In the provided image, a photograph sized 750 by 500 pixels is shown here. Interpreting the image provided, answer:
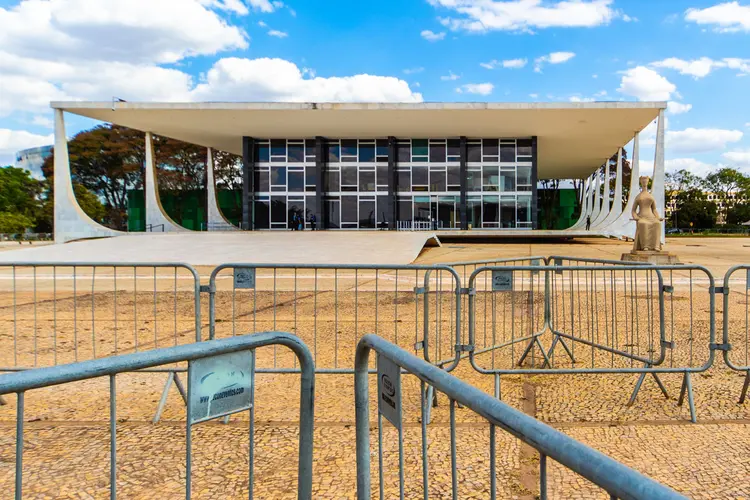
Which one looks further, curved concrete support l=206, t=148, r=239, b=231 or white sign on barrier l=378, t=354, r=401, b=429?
curved concrete support l=206, t=148, r=239, b=231

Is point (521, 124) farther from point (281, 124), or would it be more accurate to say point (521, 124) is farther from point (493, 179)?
point (281, 124)

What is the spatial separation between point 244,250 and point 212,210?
21.3m

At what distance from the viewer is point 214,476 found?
3229 mm

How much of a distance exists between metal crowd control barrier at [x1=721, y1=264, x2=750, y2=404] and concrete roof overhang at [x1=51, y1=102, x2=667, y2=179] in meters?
19.5

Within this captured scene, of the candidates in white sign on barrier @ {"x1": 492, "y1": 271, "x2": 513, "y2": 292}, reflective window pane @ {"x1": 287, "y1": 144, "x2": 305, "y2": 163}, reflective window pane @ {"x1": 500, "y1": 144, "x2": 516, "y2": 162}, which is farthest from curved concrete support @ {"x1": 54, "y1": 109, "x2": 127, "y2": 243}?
white sign on barrier @ {"x1": 492, "y1": 271, "x2": 513, "y2": 292}

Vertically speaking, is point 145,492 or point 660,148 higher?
point 660,148

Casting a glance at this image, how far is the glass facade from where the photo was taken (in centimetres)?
3556

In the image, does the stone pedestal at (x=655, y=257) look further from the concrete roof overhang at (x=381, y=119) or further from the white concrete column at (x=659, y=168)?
the white concrete column at (x=659, y=168)

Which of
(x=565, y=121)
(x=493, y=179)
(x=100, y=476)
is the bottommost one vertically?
(x=100, y=476)

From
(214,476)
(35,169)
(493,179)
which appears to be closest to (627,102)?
(493,179)

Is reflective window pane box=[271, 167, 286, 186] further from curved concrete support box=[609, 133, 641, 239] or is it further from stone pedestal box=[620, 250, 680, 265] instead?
stone pedestal box=[620, 250, 680, 265]

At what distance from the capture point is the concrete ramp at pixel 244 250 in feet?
69.4

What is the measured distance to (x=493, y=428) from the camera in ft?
4.91

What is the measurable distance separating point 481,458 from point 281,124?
99.4ft
